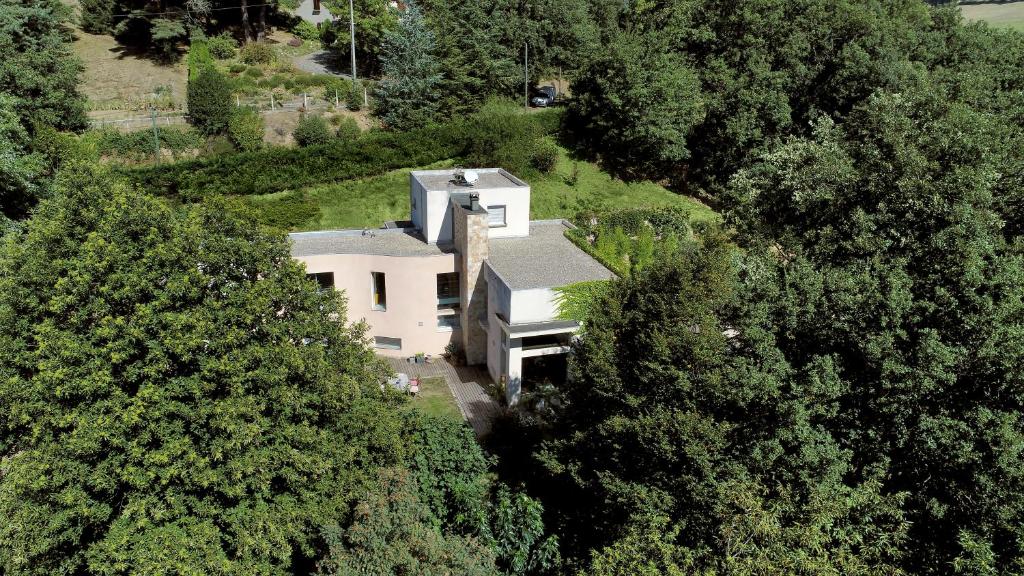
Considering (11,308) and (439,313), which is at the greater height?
(11,308)

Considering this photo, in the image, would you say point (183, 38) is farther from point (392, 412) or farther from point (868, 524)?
point (868, 524)

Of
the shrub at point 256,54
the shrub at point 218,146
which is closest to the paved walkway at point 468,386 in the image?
the shrub at point 218,146

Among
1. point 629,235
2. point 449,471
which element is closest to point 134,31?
point 629,235

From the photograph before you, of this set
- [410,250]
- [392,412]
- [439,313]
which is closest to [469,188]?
[410,250]

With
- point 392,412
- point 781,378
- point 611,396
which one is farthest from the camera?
point 392,412

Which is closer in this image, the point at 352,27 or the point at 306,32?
the point at 352,27

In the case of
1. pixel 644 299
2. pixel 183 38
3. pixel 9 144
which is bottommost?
pixel 644 299

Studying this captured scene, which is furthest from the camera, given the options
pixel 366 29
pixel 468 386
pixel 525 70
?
pixel 525 70

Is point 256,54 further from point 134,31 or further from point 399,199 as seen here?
point 399,199
